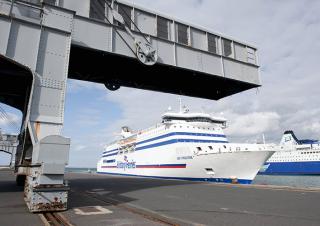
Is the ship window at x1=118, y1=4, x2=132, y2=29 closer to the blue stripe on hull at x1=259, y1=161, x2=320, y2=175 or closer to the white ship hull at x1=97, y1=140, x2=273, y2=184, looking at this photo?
the white ship hull at x1=97, y1=140, x2=273, y2=184

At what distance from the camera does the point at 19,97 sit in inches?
761

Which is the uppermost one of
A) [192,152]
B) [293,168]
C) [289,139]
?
[289,139]

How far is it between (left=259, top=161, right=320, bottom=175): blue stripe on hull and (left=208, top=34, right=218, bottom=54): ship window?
191ft

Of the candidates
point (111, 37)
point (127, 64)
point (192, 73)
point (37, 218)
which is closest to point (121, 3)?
point (111, 37)

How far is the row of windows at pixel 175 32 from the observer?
42.3 ft

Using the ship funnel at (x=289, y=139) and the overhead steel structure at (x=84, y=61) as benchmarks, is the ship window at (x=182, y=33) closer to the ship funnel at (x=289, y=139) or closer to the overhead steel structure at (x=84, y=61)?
the overhead steel structure at (x=84, y=61)

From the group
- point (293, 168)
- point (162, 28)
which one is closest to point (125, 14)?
point (162, 28)

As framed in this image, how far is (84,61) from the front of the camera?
13.9 m

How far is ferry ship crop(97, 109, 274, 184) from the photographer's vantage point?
26.8 metres

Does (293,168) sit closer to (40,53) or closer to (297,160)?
(297,160)

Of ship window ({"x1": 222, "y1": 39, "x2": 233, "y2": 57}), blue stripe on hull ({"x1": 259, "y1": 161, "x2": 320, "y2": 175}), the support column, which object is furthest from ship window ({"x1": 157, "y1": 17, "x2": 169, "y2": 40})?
blue stripe on hull ({"x1": 259, "y1": 161, "x2": 320, "y2": 175})

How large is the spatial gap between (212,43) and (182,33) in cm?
210

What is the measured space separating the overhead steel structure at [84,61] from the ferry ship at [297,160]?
50.1 m

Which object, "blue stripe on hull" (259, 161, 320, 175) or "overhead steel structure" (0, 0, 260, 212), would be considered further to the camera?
"blue stripe on hull" (259, 161, 320, 175)
